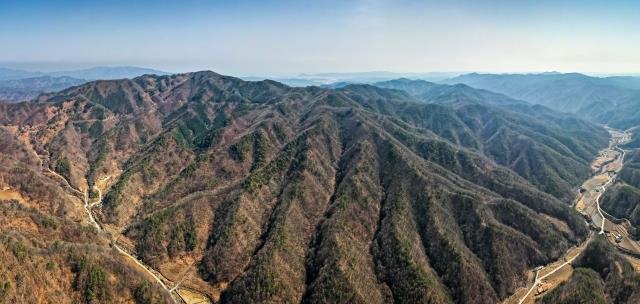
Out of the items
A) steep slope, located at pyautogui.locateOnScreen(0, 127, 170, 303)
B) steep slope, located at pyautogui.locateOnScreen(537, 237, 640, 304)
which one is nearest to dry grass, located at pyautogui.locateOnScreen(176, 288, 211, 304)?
steep slope, located at pyautogui.locateOnScreen(0, 127, 170, 303)

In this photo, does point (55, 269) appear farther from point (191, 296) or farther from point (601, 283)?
point (601, 283)

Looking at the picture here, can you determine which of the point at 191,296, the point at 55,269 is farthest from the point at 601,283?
the point at 55,269

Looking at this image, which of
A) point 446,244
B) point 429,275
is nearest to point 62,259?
point 429,275

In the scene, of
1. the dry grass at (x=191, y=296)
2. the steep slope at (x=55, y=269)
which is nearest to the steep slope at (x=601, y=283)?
the dry grass at (x=191, y=296)

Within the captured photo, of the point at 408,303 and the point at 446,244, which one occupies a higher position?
the point at 446,244

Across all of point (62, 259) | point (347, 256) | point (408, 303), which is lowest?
point (408, 303)

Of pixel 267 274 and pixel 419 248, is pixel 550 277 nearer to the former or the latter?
pixel 419 248

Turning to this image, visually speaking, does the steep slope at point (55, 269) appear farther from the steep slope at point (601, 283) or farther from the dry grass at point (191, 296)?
the steep slope at point (601, 283)

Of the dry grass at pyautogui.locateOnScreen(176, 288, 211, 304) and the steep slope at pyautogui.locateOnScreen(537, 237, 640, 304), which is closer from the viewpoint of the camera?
the steep slope at pyautogui.locateOnScreen(537, 237, 640, 304)

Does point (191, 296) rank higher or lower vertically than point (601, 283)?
lower

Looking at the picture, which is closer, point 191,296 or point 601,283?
point 601,283

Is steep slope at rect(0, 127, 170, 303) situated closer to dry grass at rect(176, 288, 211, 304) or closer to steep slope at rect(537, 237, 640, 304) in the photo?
dry grass at rect(176, 288, 211, 304)
